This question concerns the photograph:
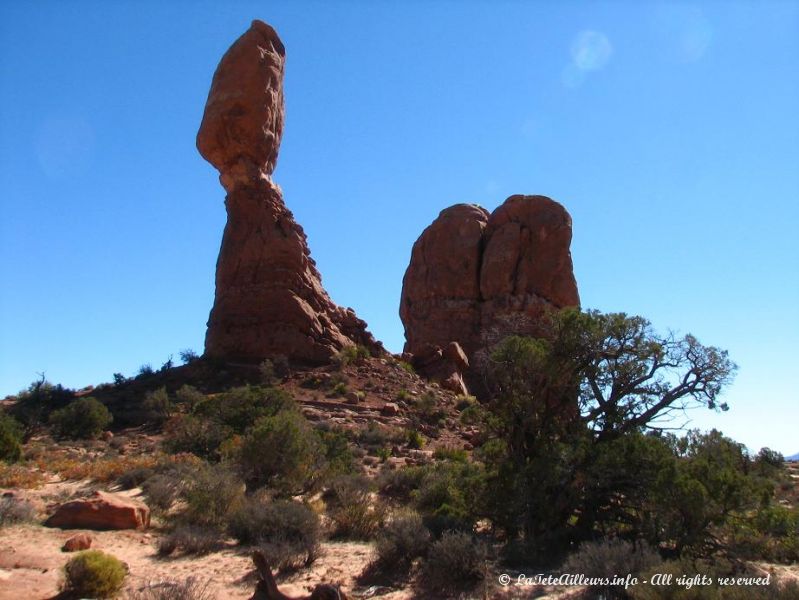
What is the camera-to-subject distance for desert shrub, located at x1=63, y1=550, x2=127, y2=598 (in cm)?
733

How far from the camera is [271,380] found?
2902 centimetres

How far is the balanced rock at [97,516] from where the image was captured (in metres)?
10.7

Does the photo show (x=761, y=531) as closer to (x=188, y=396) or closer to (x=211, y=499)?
(x=211, y=499)

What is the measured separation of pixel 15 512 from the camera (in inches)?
416

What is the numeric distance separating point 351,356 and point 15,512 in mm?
22903

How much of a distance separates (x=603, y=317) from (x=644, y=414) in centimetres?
192

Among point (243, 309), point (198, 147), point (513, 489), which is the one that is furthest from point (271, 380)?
point (513, 489)

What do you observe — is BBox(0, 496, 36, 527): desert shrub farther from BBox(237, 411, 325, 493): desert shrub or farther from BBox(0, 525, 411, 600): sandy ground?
BBox(237, 411, 325, 493): desert shrub

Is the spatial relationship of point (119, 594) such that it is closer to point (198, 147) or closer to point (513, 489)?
point (513, 489)

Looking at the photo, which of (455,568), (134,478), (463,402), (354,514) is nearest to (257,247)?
(463,402)

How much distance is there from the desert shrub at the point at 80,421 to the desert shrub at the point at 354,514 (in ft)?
51.9

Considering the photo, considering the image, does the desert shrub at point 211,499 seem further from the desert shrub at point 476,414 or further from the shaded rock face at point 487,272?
the shaded rock face at point 487,272


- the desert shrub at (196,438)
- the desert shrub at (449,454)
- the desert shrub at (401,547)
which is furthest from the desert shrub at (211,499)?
the desert shrub at (449,454)

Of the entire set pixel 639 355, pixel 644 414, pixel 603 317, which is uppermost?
pixel 603 317
